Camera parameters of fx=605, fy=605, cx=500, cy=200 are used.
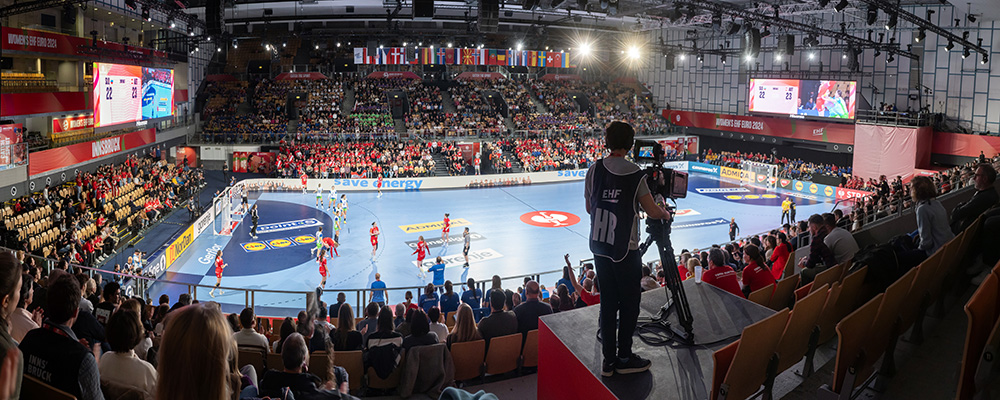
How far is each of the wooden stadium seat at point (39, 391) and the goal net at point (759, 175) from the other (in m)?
39.9

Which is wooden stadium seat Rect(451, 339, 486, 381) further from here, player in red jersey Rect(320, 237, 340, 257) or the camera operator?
player in red jersey Rect(320, 237, 340, 257)

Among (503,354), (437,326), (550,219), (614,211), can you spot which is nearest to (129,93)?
(550,219)

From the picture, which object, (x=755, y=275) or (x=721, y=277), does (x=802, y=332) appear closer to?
(x=721, y=277)

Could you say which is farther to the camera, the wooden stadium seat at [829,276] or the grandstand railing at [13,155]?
the grandstand railing at [13,155]

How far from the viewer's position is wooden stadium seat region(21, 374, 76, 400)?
121 inches

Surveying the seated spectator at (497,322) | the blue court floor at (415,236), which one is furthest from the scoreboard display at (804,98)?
the seated spectator at (497,322)

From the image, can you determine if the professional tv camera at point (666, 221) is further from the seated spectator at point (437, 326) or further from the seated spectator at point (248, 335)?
the seated spectator at point (248, 335)

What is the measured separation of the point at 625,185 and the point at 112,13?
35.2 metres

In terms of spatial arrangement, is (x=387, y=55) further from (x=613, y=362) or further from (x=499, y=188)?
(x=613, y=362)

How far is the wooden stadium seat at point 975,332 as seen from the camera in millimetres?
3850

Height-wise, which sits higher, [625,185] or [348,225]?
[625,185]

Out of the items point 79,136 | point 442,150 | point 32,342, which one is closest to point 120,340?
point 32,342

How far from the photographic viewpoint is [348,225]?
26719mm

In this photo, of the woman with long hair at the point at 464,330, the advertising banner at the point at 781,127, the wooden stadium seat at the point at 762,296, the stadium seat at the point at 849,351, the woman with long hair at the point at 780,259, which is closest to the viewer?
the stadium seat at the point at 849,351
